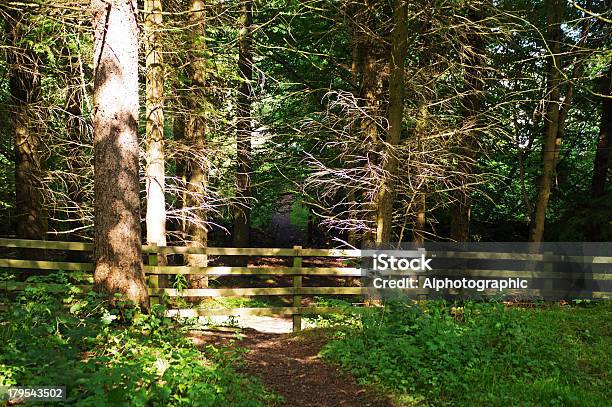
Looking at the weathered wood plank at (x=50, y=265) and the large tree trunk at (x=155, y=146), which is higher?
the large tree trunk at (x=155, y=146)

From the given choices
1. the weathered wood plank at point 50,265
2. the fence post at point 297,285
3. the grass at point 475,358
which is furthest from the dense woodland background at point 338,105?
the grass at point 475,358

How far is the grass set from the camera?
16.5 feet

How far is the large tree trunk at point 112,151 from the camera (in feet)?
19.4

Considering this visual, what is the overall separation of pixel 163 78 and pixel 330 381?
6.52 meters

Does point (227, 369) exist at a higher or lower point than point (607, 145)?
lower

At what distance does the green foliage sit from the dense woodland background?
1.71m

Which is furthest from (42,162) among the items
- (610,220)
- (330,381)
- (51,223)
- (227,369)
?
(610,220)

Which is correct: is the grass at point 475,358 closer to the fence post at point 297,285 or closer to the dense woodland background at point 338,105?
the fence post at point 297,285

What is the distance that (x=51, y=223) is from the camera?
13.2 meters

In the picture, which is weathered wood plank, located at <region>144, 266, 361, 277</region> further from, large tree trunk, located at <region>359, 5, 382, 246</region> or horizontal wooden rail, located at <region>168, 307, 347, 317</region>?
large tree trunk, located at <region>359, 5, 382, 246</region>

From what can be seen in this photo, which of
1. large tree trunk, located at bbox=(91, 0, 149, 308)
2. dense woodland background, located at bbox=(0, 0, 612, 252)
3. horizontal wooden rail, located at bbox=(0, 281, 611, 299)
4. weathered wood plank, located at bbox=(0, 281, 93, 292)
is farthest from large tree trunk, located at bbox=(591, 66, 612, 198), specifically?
weathered wood plank, located at bbox=(0, 281, 93, 292)

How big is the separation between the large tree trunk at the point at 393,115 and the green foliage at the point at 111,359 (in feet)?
11.3

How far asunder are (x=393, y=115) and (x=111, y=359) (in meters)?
5.67

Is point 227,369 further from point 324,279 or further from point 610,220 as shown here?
point 324,279
